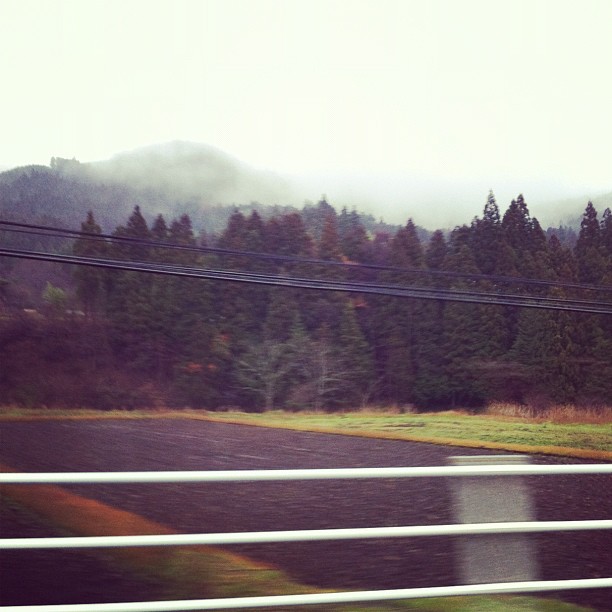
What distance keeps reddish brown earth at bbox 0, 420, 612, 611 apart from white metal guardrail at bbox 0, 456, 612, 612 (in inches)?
58.3

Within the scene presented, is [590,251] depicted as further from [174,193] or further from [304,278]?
[174,193]

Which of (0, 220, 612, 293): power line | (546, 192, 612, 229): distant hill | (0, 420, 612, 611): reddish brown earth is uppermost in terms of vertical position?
(546, 192, 612, 229): distant hill

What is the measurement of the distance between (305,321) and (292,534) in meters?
8.77

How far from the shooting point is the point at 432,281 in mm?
10320

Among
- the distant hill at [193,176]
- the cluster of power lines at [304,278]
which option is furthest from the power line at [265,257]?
the distant hill at [193,176]

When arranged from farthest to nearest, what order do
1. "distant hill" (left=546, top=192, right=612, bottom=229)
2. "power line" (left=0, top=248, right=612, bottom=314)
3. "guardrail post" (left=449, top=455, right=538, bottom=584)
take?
"distant hill" (left=546, top=192, right=612, bottom=229) < "power line" (left=0, top=248, right=612, bottom=314) < "guardrail post" (left=449, top=455, right=538, bottom=584)

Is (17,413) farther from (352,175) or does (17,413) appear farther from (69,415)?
(352,175)

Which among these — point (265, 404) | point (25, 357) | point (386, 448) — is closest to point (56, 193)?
point (25, 357)

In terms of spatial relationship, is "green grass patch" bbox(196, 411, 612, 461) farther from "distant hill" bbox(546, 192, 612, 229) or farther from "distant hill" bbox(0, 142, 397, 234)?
"distant hill" bbox(546, 192, 612, 229)

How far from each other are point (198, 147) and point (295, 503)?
7.34 m

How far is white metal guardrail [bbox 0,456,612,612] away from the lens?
122cm

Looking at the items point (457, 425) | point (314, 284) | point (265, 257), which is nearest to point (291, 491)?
point (314, 284)

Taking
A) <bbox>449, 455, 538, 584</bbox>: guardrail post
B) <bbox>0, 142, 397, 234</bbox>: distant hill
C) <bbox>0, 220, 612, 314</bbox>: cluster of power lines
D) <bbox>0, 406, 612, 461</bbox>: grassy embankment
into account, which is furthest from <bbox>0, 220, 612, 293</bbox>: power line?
<bbox>449, 455, 538, 584</bbox>: guardrail post

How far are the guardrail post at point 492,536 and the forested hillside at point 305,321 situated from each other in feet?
23.7
